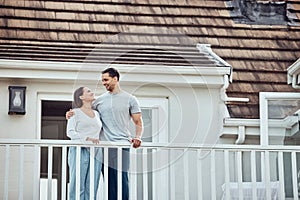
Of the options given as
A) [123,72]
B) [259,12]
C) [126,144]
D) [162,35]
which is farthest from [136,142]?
[259,12]

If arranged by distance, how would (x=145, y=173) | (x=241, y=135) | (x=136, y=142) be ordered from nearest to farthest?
(x=136, y=142) → (x=145, y=173) → (x=241, y=135)

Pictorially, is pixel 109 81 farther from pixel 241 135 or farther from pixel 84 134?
pixel 241 135

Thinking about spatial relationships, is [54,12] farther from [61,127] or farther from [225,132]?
[225,132]

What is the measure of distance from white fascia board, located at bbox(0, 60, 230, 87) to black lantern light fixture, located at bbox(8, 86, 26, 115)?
14cm

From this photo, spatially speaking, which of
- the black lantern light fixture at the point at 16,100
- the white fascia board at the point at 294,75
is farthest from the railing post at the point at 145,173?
the white fascia board at the point at 294,75

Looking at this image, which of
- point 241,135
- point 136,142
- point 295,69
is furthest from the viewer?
point 241,135

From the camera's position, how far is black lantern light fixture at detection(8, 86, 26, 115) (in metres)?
9.14

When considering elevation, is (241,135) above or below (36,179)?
above

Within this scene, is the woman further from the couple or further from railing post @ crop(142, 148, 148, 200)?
railing post @ crop(142, 148, 148, 200)

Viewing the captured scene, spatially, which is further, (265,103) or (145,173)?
(265,103)

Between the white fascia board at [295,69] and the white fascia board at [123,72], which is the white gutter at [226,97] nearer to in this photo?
the white fascia board at [123,72]

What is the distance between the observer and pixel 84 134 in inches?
309

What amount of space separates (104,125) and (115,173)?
43 centimetres

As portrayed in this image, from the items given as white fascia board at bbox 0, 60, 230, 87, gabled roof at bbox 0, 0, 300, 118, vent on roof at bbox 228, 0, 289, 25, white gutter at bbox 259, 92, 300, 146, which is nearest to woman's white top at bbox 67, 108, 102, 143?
white fascia board at bbox 0, 60, 230, 87
